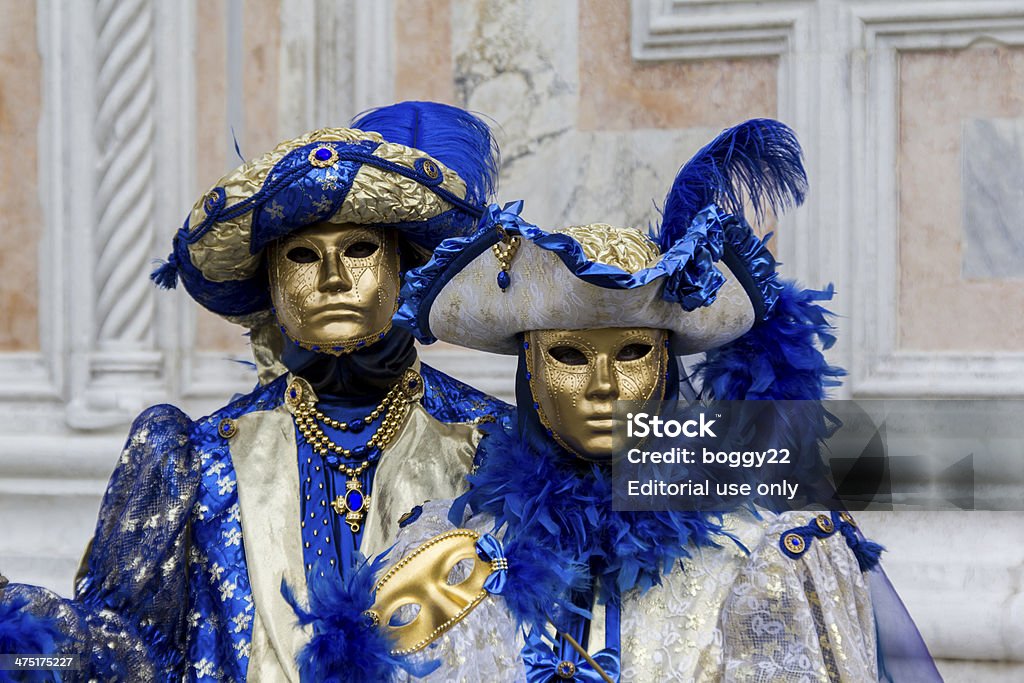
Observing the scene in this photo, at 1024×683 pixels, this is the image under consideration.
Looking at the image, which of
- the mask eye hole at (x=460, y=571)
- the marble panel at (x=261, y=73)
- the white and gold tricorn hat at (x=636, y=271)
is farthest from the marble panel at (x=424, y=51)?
the mask eye hole at (x=460, y=571)

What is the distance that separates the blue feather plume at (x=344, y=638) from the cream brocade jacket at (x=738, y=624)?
0.07 meters

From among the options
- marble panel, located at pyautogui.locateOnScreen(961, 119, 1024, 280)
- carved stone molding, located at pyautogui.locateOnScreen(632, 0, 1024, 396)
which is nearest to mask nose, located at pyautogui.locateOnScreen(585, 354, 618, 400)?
carved stone molding, located at pyautogui.locateOnScreen(632, 0, 1024, 396)

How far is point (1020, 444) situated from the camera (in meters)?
3.12

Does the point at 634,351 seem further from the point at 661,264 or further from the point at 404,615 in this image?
the point at 404,615

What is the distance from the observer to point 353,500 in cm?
258

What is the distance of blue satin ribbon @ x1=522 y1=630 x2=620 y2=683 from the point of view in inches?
80.0

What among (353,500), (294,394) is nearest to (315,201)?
(294,394)

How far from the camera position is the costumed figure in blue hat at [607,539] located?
2.03 metres

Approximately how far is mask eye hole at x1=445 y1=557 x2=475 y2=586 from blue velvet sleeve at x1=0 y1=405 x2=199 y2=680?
0.61 meters

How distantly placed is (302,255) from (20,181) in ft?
5.03

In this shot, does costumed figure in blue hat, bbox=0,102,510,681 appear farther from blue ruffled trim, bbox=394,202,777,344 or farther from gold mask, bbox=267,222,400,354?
blue ruffled trim, bbox=394,202,777,344

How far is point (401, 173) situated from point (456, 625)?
2.81 ft

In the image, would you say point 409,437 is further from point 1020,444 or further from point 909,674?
point 1020,444

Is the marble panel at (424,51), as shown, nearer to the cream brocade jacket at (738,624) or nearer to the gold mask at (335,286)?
the gold mask at (335,286)
